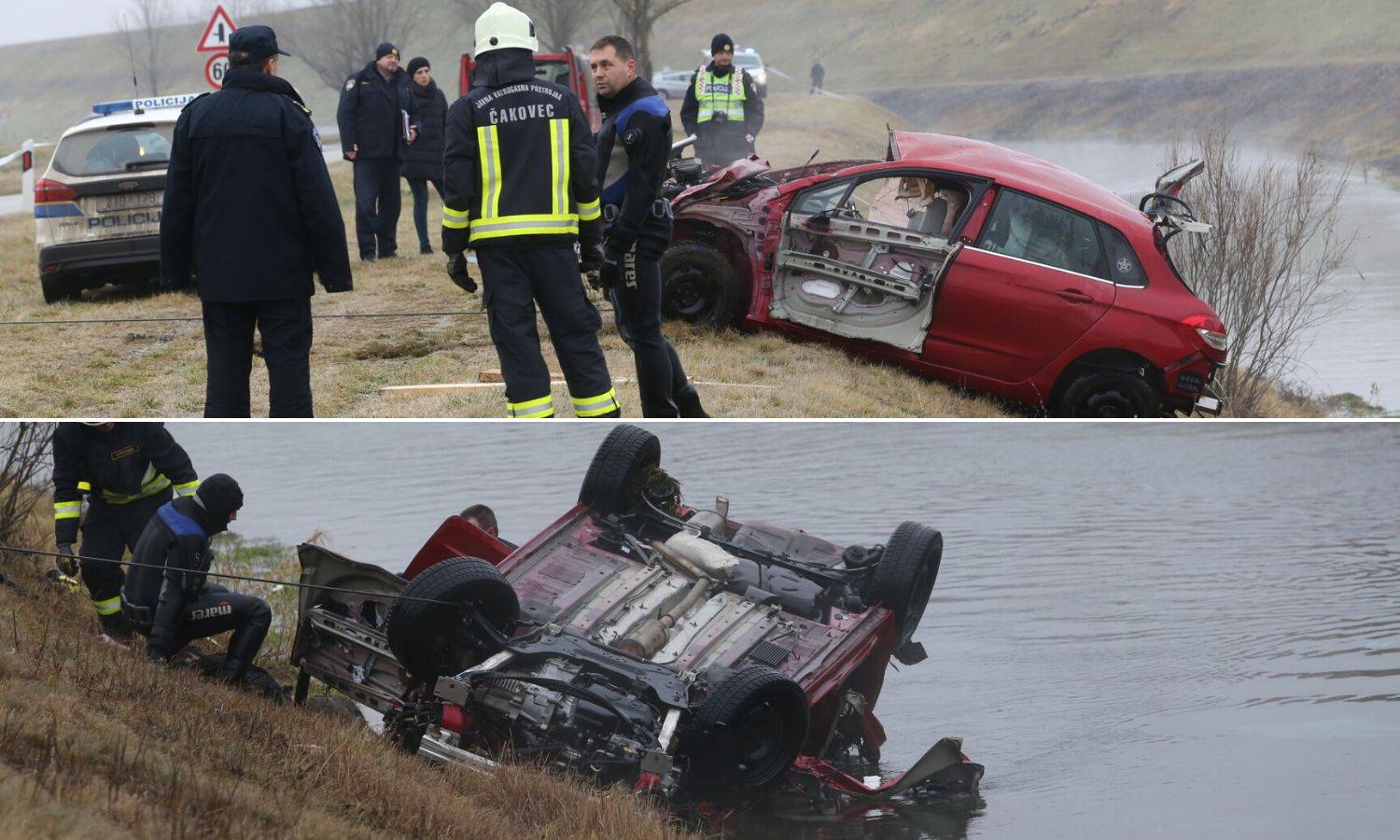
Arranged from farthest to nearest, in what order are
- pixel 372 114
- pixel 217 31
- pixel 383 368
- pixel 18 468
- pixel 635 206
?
pixel 217 31, pixel 372 114, pixel 18 468, pixel 383 368, pixel 635 206

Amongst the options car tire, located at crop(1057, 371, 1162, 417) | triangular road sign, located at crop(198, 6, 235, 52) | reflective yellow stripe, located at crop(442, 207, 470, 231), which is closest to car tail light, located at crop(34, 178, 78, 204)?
triangular road sign, located at crop(198, 6, 235, 52)

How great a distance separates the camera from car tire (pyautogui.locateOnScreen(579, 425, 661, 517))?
8516 millimetres

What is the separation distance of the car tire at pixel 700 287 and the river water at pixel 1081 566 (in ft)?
9.67

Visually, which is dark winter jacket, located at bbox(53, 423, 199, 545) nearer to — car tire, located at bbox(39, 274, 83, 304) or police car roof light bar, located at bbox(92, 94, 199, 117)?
car tire, located at bbox(39, 274, 83, 304)

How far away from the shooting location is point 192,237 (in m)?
6.66

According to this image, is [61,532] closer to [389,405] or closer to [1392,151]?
[389,405]

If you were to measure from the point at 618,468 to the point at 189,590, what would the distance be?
8.42 ft

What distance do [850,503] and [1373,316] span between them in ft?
37.5

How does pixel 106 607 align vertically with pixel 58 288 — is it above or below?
below

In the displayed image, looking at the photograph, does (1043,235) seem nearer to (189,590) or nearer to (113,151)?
(189,590)

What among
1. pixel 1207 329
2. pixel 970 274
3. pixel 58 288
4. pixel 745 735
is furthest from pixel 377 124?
pixel 745 735

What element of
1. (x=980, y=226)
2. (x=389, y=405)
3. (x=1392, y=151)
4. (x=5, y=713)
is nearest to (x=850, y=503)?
(x=980, y=226)

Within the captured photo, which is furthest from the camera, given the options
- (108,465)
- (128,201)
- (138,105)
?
(138,105)

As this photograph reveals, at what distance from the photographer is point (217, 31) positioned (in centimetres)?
1447
